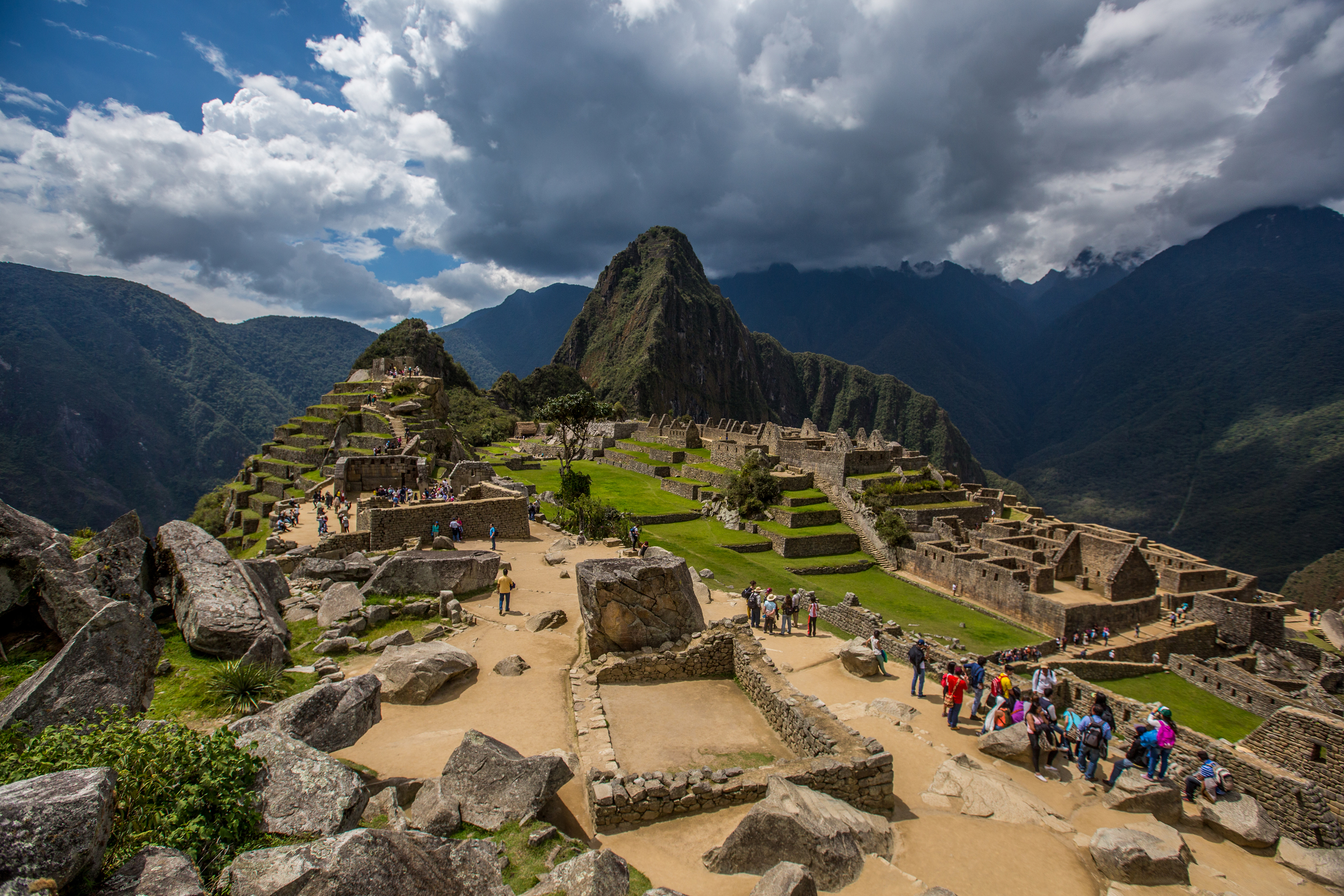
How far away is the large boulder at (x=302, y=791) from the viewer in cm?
466

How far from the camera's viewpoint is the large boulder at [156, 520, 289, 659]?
8766 mm

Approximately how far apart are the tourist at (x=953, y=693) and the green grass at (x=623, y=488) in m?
20.9

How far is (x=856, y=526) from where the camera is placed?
119ft

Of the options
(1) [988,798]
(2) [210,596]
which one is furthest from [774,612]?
(2) [210,596]

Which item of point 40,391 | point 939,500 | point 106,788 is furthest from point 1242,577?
point 40,391

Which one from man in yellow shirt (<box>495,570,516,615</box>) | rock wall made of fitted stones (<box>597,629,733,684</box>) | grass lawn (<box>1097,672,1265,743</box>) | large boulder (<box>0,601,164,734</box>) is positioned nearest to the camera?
large boulder (<box>0,601,164,734</box>)

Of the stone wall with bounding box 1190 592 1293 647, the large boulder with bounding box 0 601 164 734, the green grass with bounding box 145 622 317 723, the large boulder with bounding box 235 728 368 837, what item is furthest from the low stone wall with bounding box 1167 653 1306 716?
the large boulder with bounding box 0 601 164 734

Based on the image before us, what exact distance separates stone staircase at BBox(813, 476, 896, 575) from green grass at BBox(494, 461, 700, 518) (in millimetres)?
8838

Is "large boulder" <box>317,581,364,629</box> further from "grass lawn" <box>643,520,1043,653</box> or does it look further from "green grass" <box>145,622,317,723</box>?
"grass lawn" <box>643,520,1043,653</box>

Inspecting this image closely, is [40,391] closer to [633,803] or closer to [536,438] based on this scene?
[536,438]

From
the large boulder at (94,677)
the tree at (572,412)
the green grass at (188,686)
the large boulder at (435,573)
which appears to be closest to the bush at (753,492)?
the tree at (572,412)

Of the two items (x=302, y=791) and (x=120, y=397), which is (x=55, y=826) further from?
(x=120, y=397)

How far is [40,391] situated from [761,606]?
107m

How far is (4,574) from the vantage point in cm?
760
